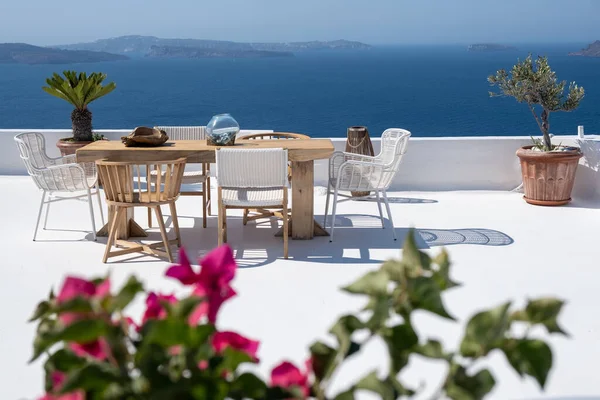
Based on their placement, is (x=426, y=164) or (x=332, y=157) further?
(x=426, y=164)

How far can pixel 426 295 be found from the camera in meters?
0.69

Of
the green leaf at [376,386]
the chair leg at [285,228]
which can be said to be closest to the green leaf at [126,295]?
the green leaf at [376,386]

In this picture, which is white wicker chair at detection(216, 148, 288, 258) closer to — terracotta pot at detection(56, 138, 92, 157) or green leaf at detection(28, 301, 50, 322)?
terracotta pot at detection(56, 138, 92, 157)

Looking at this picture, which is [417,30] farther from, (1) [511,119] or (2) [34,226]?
(2) [34,226]

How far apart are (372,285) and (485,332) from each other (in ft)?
0.35

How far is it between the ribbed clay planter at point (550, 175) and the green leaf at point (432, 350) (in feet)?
19.4

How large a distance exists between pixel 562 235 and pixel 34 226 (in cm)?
374

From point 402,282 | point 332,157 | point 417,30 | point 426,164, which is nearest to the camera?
point 402,282

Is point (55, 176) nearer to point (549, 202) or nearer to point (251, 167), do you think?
point (251, 167)

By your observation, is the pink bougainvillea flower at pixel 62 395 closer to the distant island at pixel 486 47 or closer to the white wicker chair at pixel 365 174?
the white wicker chair at pixel 365 174

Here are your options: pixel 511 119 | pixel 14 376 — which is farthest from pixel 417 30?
pixel 14 376

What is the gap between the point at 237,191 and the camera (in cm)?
517

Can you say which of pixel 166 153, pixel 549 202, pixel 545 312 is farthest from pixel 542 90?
pixel 545 312

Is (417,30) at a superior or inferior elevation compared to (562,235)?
inferior
